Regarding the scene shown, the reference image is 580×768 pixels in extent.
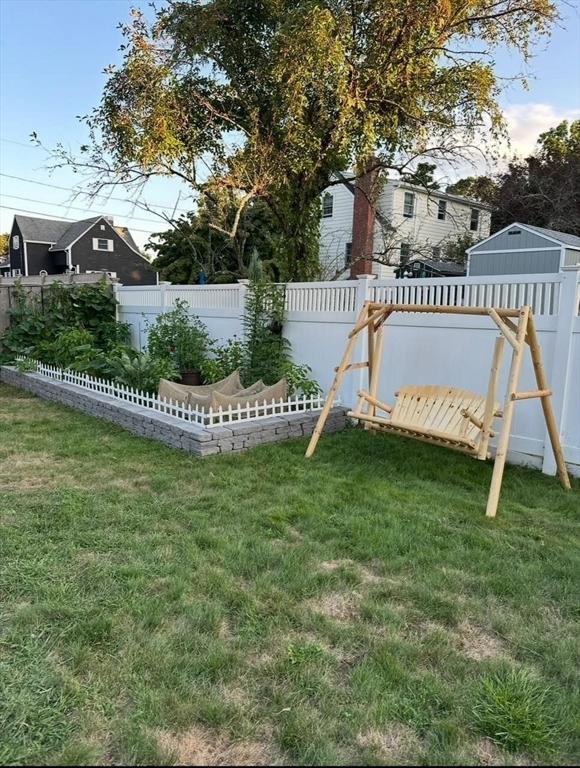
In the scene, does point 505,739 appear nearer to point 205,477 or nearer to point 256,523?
point 256,523

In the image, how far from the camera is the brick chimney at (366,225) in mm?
9117

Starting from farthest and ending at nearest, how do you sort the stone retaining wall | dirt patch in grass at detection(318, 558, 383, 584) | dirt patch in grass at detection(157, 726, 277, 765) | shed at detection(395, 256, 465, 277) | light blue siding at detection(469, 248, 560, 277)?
shed at detection(395, 256, 465, 277), light blue siding at detection(469, 248, 560, 277), the stone retaining wall, dirt patch in grass at detection(318, 558, 383, 584), dirt patch in grass at detection(157, 726, 277, 765)

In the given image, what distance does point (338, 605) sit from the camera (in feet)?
7.72

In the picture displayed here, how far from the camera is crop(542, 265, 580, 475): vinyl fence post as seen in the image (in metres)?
4.12

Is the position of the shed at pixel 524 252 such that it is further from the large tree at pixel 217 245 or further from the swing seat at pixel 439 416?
the swing seat at pixel 439 416

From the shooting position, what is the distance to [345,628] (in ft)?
7.12

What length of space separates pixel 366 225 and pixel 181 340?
6.02 meters

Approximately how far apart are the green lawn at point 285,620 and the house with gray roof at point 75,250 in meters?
29.0

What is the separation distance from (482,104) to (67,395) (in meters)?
7.37

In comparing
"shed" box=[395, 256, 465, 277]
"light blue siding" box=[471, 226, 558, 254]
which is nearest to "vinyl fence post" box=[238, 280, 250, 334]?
"shed" box=[395, 256, 465, 277]

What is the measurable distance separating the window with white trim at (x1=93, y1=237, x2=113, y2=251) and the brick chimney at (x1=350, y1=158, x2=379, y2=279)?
69.7 ft

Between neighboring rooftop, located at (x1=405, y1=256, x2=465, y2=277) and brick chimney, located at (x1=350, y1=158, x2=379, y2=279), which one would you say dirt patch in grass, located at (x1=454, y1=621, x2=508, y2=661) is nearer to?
brick chimney, located at (x1=350, y1=158, x2=379, y2=279)

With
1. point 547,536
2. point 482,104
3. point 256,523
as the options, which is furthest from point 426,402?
point 482,104

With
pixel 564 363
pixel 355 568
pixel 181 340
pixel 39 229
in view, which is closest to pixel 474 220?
pixel 181 340
